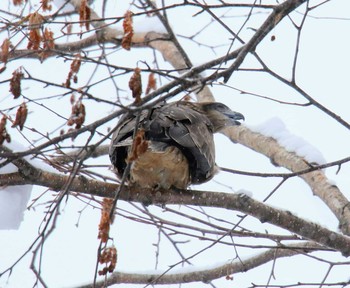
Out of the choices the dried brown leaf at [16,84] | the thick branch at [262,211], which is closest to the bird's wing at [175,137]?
the thick branch at [262,211]

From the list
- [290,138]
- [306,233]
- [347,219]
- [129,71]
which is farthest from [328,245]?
[290,138]

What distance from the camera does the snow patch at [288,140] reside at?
5598 mm

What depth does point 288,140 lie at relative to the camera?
6012 mm

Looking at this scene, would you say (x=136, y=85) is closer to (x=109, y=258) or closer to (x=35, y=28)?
(x=109, y=258)

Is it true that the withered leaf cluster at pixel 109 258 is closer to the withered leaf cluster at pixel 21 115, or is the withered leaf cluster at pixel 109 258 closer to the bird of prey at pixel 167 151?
the withered leaf cluster at pixel 21 115

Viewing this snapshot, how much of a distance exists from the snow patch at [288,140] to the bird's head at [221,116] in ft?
1.26

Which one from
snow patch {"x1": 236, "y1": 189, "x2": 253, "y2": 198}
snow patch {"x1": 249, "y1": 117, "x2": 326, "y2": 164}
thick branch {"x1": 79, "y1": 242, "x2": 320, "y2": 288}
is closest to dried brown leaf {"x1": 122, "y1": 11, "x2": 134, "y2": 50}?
snow patch {"x1": 236, "y1": 189, "x2": 253, "y2": 198}

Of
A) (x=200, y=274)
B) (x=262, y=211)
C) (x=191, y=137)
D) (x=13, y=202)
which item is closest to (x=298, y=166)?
(x=200, y=274)

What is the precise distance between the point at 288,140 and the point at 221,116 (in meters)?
0.66

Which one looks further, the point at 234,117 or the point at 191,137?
the point at 234,117

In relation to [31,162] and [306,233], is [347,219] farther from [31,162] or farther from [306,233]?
[31,162]

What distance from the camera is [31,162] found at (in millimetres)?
3484

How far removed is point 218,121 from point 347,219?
1.67 meters

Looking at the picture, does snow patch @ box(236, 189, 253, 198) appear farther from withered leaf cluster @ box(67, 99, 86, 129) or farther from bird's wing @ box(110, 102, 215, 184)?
withered leaf cluster @ box(67, 99, 86, 129)
